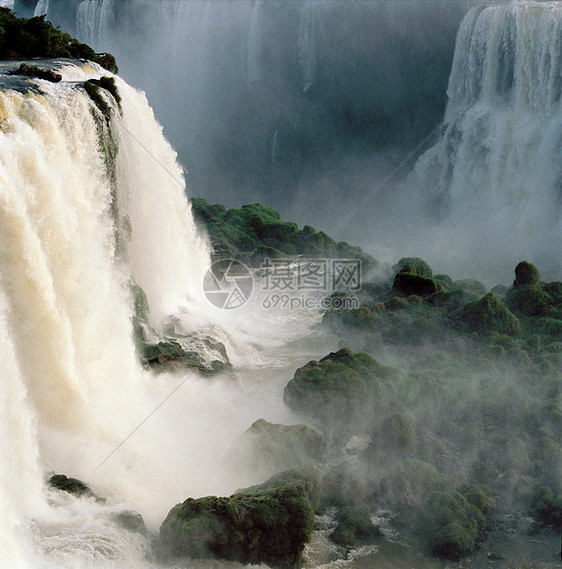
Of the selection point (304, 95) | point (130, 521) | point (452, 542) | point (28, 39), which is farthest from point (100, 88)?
point (304, 95)

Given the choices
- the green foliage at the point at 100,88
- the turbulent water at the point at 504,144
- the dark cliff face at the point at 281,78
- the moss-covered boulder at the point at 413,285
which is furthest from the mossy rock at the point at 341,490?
the dark cliff face at the point at 281,78

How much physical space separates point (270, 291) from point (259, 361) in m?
5.04

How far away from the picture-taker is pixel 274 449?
1152 centimetres

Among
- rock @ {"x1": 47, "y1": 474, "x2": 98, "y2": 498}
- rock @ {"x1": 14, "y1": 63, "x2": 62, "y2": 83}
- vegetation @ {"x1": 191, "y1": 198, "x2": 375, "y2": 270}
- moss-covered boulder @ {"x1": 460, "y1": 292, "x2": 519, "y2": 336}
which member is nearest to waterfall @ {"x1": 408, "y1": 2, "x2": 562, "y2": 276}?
vegetation @ {"x1": 191, "y1": 198, "x2": 375, "y2": 270}

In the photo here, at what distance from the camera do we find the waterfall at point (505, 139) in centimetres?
2452

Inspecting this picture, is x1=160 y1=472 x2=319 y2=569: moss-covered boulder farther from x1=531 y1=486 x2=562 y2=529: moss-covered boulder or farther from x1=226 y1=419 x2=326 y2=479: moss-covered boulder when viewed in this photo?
x1=531 y1=486 x2=562 y2=529: moss-covered boulder

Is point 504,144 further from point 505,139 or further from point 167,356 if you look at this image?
point 167,356

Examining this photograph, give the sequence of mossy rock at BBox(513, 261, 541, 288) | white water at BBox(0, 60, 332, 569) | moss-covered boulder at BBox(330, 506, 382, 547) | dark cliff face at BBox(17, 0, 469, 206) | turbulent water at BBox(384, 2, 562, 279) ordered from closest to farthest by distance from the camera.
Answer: white water at BBox(0, 60, 332, 569) < moss-covered boulder at BBox(330, 506, 382, 547) < mossy rock at BBox(513, 261, 541, 288) < turbulent water at BBox(384, 2, 562, 279) < dark cliff face at BBox(17, 0, 469, 206)

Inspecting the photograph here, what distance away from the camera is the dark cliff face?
32750mm

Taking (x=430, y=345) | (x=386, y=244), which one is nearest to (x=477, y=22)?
(x=386, y=244)

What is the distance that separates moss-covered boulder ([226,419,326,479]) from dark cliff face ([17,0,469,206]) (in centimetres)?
2263

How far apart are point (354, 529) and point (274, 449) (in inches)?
77.1

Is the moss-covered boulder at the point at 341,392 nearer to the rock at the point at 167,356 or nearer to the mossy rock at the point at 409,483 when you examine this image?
the mossy rock at the point at 409,483

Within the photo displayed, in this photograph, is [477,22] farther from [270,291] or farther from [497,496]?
[497,496]
